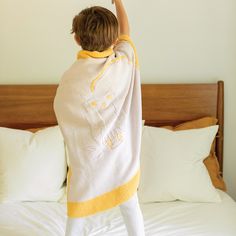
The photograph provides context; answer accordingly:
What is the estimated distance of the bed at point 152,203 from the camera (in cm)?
190

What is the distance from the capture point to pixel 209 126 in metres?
2.44

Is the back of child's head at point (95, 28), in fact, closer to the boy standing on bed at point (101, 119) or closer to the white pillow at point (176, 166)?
the boy standing on bed at point (101, 119)

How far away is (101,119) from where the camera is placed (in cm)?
154

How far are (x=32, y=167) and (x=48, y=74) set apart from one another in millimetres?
656

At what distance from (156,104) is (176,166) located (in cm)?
46

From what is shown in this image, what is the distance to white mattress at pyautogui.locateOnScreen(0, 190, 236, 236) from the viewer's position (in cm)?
187

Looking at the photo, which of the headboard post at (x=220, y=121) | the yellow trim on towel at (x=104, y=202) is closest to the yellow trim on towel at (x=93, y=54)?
the yellow trim on towel at (x=104, y=202)

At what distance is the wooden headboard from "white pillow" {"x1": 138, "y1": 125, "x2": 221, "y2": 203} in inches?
6.6

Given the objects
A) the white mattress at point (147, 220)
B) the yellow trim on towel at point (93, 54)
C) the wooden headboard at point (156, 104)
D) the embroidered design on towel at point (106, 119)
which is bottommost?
the white mattress at point (147, 220)

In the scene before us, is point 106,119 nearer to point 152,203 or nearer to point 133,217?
point 133,217

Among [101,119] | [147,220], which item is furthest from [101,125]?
[147,220]

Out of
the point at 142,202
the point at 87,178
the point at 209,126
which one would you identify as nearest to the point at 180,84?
the point at 209,126

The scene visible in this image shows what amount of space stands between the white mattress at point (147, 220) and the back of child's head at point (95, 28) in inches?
33.7

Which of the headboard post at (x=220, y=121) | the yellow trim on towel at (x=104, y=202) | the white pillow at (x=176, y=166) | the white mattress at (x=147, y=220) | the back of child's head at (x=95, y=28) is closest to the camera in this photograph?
the back of child's head at (x=95, y=28)
